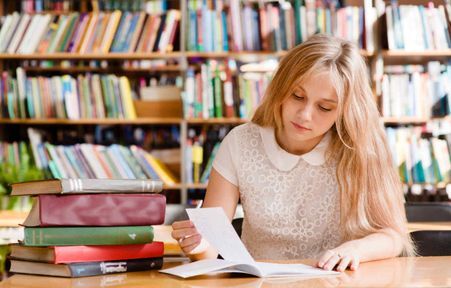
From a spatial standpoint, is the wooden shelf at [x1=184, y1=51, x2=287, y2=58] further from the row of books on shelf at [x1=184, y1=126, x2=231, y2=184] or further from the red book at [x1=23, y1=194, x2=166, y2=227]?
the red book at [x1=23, y1=194, x2=166, y2=227]

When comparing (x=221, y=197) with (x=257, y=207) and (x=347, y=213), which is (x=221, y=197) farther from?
(x=347, y=213)

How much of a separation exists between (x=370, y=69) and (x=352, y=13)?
0.33 metres

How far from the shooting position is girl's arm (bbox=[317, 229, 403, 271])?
5.14 ft

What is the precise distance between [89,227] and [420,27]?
330 centimetres

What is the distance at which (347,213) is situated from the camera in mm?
1950

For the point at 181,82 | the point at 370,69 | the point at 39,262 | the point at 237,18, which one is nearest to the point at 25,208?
the point at 181,82

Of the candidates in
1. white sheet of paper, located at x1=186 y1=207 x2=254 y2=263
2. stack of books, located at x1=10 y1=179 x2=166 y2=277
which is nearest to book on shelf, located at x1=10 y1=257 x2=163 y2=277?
stack of books, located at x1=10 y1=179 x2=166 y2=277

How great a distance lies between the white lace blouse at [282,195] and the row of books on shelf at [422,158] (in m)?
2.39

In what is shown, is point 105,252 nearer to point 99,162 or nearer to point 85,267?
point 85,267

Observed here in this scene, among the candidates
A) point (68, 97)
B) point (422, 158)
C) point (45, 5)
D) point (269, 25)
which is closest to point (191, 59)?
point (269, 25)

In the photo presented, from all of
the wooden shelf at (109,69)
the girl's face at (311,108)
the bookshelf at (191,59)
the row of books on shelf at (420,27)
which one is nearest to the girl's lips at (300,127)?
the girl's face at (311,108)

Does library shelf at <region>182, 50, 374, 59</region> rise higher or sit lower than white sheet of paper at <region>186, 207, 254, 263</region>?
higher

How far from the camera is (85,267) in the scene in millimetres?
1462

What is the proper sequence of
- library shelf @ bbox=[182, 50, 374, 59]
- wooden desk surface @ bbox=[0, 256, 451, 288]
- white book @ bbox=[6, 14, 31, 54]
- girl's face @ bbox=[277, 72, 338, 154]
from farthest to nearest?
white book @ bbox=[6, 14, 31, 54] → library shelf @ bbox=[182, 50, 374, 59] → girl's face @ bbox=[277, 72, 338, 154] → wooden desk surface @ bbox=[0, 256, 451, 288]
